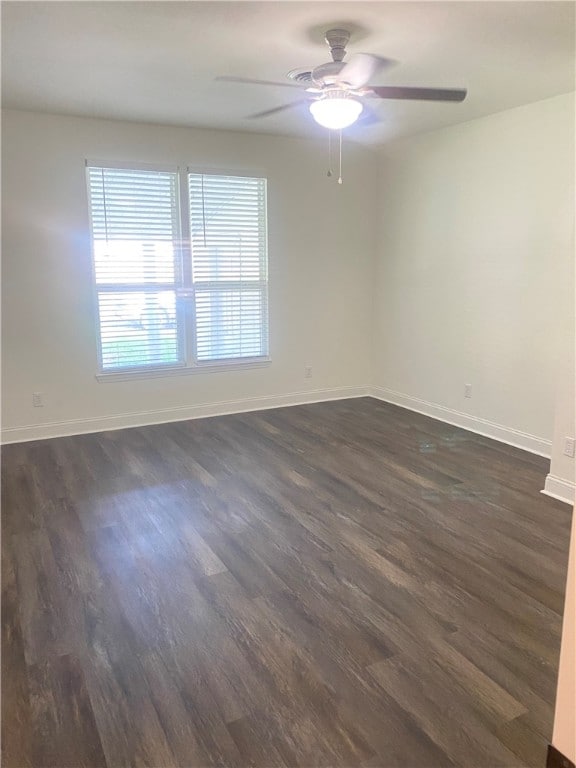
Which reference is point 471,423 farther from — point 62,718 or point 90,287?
point 62,718

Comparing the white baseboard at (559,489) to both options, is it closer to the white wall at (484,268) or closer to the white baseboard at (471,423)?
the white wall at (484,268)

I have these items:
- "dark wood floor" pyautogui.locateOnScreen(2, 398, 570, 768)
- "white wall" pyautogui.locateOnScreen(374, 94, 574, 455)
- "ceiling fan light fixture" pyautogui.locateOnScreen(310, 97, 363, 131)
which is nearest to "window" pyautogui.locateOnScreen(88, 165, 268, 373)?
"dark wood floor" pyautogui.locateOnScreen(2, 398, 570, 768)

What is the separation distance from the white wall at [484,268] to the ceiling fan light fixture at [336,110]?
6.32ft

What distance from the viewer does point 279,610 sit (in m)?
2.35

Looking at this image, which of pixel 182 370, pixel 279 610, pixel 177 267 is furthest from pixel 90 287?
pixel 279 610

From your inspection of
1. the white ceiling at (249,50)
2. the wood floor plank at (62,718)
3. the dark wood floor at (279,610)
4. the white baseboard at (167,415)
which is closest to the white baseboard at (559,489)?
the dark wood floor at (279,610)

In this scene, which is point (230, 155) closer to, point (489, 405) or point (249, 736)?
point (489, 405)

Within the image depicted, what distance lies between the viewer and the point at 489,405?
469 centimetres

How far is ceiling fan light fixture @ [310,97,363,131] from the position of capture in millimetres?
2770

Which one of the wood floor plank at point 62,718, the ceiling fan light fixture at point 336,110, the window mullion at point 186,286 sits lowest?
the wood floor plank at point 62,718

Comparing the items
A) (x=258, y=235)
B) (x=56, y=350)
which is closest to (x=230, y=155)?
(x=258, y=235)

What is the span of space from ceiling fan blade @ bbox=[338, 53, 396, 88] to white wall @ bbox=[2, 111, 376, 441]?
8.19ft

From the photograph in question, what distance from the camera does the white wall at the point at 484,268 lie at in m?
4.03

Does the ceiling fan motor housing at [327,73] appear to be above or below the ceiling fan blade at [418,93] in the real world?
above
